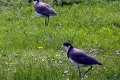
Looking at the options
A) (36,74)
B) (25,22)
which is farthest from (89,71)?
(25,22)

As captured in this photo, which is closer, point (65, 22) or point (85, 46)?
point (85, 46)

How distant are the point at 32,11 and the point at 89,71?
19.3 feet

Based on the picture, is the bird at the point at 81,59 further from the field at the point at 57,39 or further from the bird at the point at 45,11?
the bird at the point at 45,11

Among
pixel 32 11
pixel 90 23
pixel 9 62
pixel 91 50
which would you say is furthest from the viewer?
pixel 32 11

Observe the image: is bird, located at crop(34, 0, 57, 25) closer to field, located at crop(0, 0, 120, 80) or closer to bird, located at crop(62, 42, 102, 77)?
field, located at crop(0, 0, 120, 80)

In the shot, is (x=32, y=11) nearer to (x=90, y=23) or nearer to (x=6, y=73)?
(x=90, y=23)

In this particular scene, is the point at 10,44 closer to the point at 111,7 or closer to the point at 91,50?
the point at 91,50

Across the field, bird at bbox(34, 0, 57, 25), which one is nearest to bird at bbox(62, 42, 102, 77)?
the field

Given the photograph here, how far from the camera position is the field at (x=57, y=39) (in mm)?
6918

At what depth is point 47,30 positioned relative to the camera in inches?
395

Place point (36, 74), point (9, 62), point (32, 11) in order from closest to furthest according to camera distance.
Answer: point (36, 74), point (9, 62), point (32, 11)

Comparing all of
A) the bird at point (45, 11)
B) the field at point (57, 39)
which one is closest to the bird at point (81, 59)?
the field at point (57, 39)

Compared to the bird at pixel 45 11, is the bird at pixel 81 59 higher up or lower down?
higher up

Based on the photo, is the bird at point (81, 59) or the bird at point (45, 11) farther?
the bird at point (45, 11)
